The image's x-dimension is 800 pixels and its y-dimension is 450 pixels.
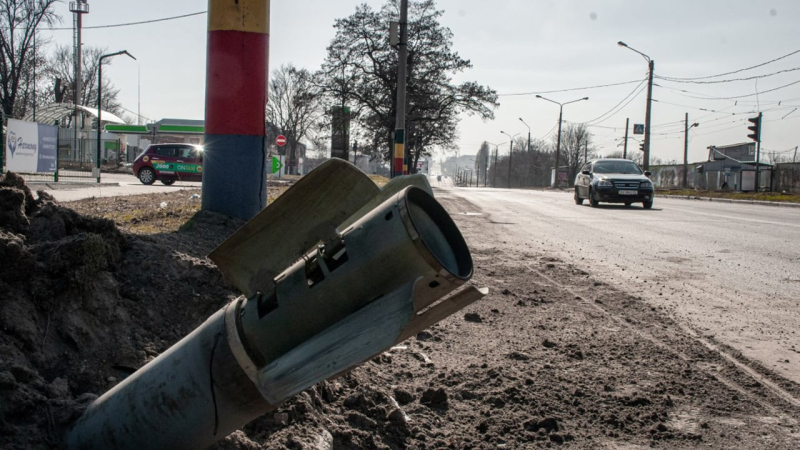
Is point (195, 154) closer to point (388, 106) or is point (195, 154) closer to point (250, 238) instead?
point (388, 106)

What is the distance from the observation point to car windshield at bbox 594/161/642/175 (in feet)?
71.1

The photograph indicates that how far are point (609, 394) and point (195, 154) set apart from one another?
25.1 meters

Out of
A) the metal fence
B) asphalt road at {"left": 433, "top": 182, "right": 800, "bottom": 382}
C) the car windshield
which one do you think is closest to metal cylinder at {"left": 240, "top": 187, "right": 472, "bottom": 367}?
asphalt road at {"left": 433, "top": 182, "right": 800, "bottom": 382}

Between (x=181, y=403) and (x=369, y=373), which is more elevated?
(x=181, y=403)

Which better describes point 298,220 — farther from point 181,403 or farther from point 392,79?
point 392,79

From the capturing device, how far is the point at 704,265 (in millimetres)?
7875

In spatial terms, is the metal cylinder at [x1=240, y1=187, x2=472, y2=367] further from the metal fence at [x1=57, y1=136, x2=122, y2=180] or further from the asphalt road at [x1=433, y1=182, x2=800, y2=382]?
the metal fence at [x1=57, y1=136, x2=122, y2=180]

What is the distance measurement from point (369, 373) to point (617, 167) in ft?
65.1

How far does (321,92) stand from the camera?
40625mm

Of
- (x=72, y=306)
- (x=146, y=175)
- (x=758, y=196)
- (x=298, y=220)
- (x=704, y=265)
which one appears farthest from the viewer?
(x=758, y=196)

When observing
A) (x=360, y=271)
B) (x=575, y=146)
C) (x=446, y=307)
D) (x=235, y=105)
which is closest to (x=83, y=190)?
Answer: (x=235, y=105)

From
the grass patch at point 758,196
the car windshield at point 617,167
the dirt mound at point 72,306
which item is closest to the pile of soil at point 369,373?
the dirt mound at point 72,306

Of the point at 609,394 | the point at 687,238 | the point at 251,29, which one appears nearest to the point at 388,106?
the point at 687,238

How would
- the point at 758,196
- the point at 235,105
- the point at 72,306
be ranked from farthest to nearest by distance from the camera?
the point at 758,196, the point at 235,105, the point at 72,306
